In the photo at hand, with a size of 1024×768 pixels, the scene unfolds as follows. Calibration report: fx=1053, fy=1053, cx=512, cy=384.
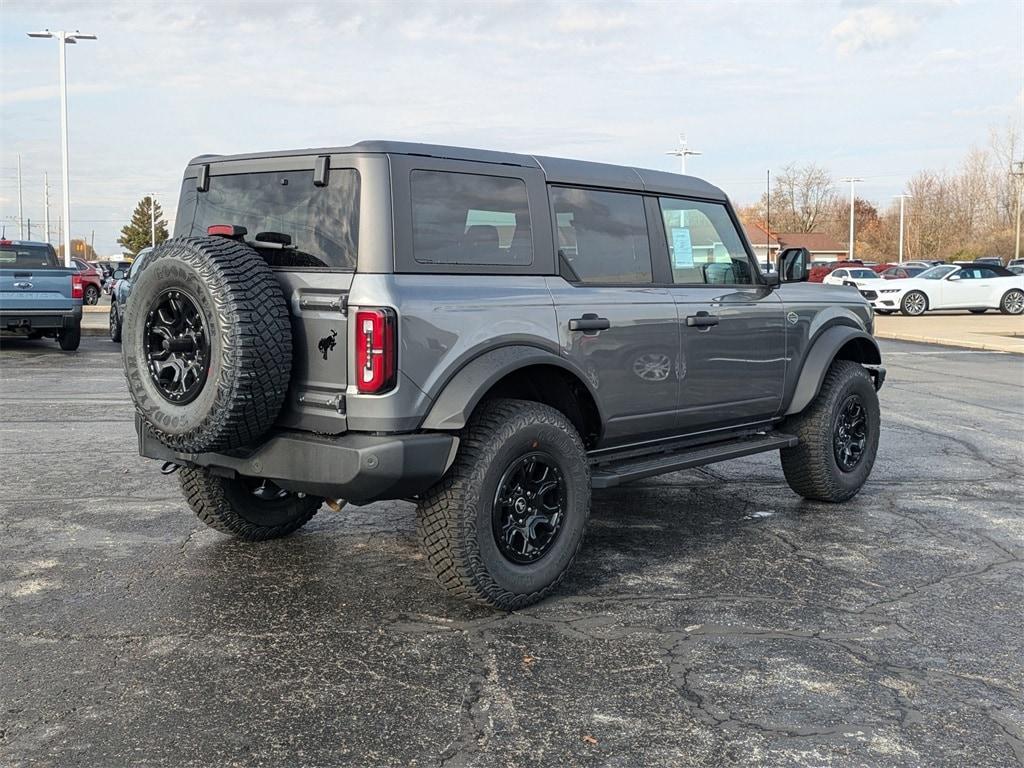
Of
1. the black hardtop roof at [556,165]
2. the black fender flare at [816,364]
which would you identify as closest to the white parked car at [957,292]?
the black fender flare at [816,364]

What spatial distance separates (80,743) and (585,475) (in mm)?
2458

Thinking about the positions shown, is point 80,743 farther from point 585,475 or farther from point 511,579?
point 585,475

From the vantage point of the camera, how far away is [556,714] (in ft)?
11.7

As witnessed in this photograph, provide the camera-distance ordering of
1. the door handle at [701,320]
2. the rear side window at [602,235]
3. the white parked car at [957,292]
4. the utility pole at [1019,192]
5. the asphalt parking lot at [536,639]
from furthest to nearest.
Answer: the utility pole at [1019,192], the white parked car at [957,292], the door handle at [701,320], the rear side window at [602,235], the asphalt parking lot at [536,639]

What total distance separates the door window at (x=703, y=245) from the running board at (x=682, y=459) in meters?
0.95

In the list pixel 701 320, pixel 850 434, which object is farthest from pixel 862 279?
pixel 701 320

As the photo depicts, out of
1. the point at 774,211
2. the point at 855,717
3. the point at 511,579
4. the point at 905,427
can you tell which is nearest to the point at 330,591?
the point at 511,579

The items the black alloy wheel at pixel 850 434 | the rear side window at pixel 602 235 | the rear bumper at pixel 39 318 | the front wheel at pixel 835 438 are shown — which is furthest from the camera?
the rear bumper at pixel 39 318

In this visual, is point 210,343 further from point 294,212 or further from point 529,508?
point 529,508

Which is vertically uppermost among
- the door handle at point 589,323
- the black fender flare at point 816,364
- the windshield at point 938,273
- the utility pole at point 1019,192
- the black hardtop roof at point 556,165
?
the utility pole at point 1019,192

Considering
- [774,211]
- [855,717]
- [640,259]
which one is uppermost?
[774,211]

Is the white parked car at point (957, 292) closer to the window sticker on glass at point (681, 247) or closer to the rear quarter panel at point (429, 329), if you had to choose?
the window sticker on glass at point (681, 247)

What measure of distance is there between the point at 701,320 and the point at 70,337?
14222 millimetres

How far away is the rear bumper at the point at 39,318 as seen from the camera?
16.4 metres
